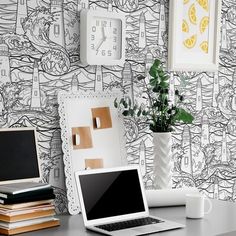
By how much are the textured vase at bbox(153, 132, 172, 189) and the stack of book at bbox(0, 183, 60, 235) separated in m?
0.61

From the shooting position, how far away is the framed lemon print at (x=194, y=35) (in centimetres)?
281

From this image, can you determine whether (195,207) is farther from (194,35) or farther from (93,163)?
(194,35)

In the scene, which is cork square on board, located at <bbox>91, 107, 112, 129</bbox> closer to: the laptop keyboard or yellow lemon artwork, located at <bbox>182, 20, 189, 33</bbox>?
the laptop keyboard

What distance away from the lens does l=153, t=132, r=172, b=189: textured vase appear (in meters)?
2.59

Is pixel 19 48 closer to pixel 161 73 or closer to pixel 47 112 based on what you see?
pixel 47 112

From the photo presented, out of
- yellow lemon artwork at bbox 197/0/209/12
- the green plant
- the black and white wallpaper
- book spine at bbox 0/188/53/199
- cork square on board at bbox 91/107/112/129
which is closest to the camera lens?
book spine at bbox 0/188/53/199

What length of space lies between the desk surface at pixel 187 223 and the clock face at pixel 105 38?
2.25 feet

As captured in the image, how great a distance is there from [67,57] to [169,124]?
553 mm

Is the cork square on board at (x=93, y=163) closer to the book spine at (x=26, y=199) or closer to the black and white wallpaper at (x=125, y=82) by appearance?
the black and white wallpaper at (x=125, y=82)

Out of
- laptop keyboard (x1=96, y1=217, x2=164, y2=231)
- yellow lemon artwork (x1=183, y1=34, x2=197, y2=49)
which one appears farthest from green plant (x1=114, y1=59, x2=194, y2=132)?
laptop keyboard (x1=96, y1=217, x2=164, y2=231)

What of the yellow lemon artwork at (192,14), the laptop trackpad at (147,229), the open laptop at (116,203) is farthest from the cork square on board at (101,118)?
the yellow lemon artwork at (192,14)

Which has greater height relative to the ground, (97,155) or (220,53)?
(220,53)

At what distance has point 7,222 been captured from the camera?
6.67 feet

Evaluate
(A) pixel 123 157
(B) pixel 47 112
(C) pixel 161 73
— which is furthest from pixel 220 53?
(B) pixel 47 112
